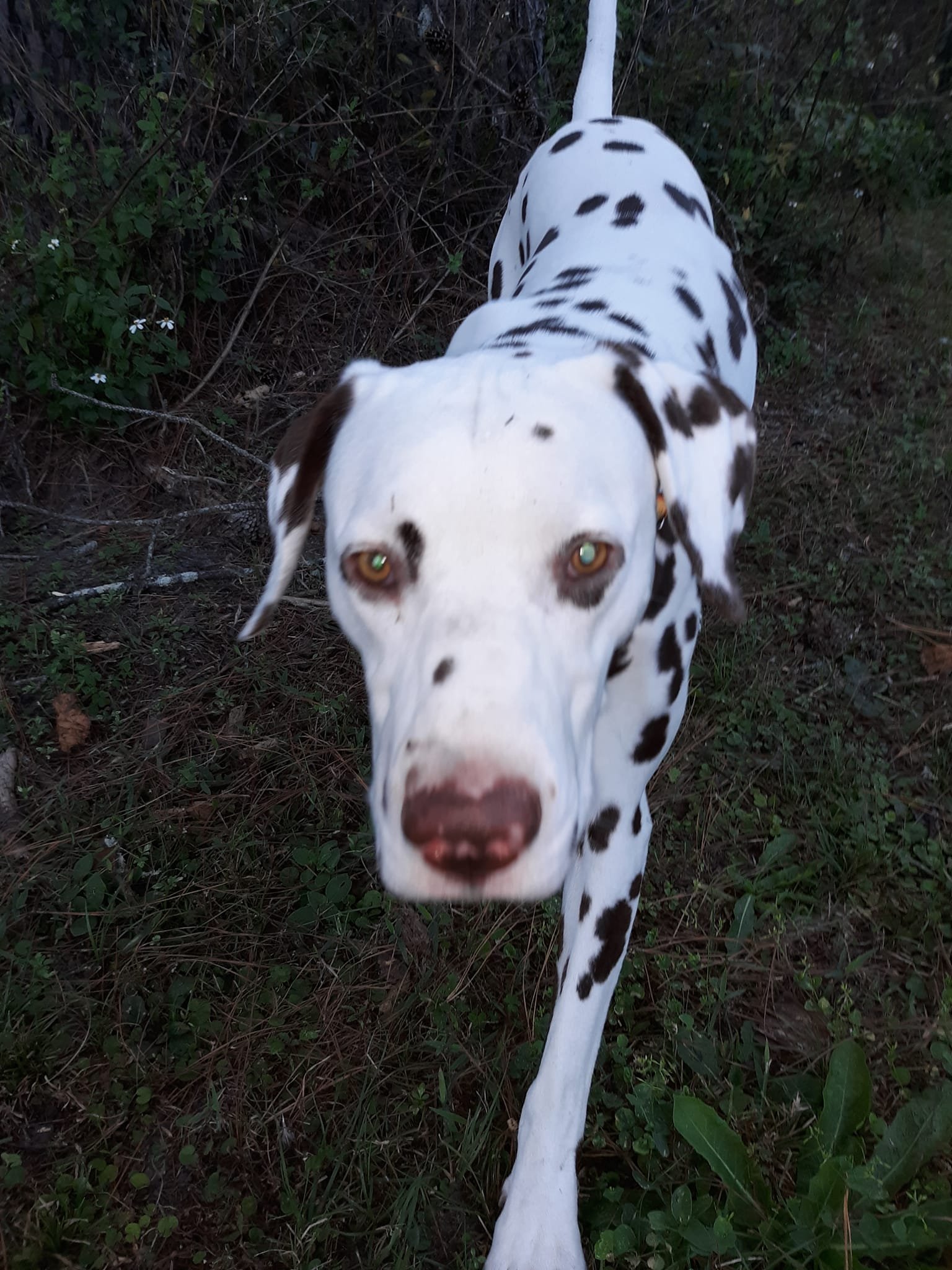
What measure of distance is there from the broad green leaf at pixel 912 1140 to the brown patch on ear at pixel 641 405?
5.60 ft

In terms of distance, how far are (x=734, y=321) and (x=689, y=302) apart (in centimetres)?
51

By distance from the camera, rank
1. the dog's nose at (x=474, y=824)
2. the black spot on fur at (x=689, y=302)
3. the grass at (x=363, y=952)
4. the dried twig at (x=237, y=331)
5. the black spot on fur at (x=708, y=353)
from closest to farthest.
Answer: the dog's nose at (x=474, y=824), the grass at (x=363, y=952), the black spot on fur at (x=708, y=353), the black spot on fur at (x=689, y=302), the dried twig at (x=237, y=331)

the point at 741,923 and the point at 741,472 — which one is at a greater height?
the point at 741,472

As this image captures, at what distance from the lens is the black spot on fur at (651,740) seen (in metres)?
2.27

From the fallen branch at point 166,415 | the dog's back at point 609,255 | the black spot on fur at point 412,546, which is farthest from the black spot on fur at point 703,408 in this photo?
the fallen branch at point 166,415

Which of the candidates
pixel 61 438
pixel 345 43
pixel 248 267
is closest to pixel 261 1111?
pixel 61 438

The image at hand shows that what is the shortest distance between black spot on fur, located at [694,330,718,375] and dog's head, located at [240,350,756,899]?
1092 millimetres

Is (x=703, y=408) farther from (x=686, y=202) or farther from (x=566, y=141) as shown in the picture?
(x=566, y=141)

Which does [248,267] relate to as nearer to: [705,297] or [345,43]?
[345,43]

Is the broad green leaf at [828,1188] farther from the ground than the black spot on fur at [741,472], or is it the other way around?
the black spot on fur at [741,472]

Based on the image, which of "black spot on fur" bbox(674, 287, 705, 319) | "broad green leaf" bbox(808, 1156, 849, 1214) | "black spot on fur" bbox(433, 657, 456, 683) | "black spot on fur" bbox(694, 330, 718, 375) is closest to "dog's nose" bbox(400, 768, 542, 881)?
"black spot on fur" bbox(433, 657, 456, 683)

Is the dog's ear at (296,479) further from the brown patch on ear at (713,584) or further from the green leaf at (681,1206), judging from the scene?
the green leaf at (681,1206)

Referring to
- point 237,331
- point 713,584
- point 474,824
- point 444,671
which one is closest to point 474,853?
point 474,824

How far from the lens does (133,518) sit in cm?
404
